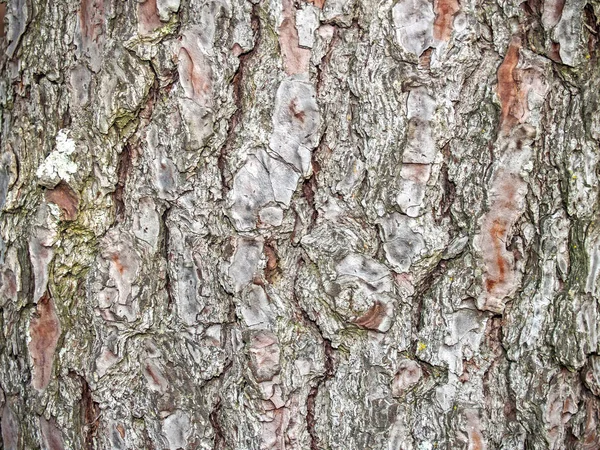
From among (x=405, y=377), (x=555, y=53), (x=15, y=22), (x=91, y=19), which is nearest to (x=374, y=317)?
(x=405, y=377)

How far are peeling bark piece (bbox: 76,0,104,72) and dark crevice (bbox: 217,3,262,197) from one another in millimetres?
284

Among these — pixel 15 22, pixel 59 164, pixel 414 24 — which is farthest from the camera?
pixel 15 22

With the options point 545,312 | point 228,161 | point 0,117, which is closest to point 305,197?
point 228,161

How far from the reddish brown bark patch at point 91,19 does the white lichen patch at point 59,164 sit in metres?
0.20

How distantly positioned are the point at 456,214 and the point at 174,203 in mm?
530

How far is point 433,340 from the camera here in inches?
46.9

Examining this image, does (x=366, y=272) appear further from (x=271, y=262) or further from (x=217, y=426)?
(x=217, y=426)

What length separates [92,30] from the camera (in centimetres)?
124

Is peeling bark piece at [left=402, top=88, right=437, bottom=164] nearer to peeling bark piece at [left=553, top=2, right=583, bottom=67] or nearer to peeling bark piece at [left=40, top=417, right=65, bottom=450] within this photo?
peeling bark piece at [left=553, top=2, right=583, bottom=67]

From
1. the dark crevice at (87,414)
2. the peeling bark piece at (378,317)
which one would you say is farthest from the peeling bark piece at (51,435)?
the peeling bark piece at (378,317)

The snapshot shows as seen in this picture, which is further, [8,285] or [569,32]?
[8,285]

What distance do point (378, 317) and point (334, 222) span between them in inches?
7.7

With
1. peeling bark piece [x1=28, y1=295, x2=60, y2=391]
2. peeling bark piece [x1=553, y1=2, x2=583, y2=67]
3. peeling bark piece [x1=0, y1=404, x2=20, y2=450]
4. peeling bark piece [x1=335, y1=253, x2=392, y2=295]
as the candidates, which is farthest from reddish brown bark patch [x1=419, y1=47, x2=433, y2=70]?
peeling bark piece [x1=0, y1=404, x2=20, y2=450]

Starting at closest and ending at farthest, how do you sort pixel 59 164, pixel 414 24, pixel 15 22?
pixel 414 24 < pixel 59 164 < pixel 15 22
